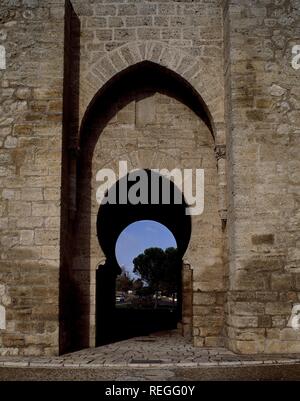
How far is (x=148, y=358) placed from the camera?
662 cm

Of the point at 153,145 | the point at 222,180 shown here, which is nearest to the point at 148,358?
the point at 222,180

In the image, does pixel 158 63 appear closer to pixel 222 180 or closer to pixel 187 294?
pixel 222 180

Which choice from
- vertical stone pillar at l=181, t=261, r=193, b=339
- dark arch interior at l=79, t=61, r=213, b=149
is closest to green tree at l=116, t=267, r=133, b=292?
vertical stone pillar at l=181, t=261, r=193, b=339

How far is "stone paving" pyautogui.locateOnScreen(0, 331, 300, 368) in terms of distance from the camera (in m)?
6.14

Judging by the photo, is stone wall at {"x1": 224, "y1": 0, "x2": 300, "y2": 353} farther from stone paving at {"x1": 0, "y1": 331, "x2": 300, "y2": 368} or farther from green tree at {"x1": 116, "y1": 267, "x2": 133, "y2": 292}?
green tree at {"x1": 116, "y1": 267, "x2": 133, "y2": 292}

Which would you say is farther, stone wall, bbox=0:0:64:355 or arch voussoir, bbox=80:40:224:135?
arch voussoir, bbox=80:40:224:135

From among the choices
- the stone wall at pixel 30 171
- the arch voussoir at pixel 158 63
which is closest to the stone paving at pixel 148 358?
the stone wall at pixel 30 171

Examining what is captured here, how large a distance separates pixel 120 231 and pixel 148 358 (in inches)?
281

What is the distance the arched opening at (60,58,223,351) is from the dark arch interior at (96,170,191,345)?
1.55ft

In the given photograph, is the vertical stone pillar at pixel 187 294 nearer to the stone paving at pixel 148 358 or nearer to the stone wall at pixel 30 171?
the stone paving at pixel 148 358

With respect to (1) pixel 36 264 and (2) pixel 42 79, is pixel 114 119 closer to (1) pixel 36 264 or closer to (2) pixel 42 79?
(2) pixel 42 79
